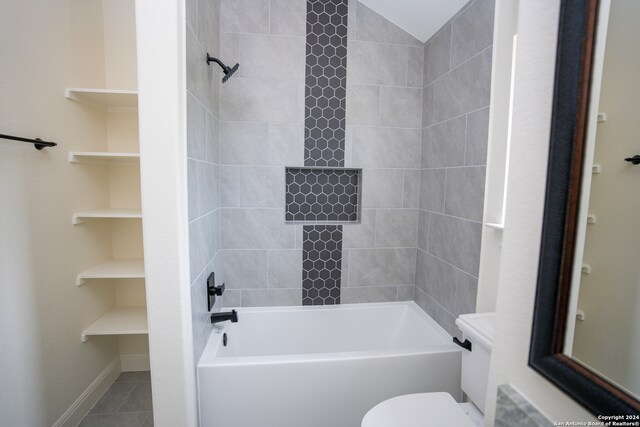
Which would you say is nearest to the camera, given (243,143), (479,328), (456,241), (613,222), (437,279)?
(613,222)

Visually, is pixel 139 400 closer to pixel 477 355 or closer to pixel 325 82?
pixel 477 355

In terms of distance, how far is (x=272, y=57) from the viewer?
209 centimetres

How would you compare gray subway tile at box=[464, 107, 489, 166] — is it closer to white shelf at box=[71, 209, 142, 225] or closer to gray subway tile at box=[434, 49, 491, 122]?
gray subway tile at box=[434, 49, 491, 122]

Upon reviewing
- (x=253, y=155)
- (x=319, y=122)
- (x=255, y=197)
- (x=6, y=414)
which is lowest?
(x=6, y=414)

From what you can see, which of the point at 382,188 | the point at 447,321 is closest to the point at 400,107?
the point at 382,188

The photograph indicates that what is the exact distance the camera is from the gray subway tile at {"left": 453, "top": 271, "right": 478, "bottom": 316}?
162cm

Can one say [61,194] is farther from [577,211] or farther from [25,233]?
[577,211]

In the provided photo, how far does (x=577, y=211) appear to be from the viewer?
20.0 inches

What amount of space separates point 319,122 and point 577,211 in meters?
1.85

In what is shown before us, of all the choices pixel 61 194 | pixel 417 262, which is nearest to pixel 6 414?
pixel 61 194

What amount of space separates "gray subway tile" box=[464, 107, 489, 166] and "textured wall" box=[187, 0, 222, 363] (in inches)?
57.3

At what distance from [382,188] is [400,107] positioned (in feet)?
2.05

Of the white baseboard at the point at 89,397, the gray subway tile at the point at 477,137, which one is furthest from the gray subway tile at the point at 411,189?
the white baseboard at the point at 89,397

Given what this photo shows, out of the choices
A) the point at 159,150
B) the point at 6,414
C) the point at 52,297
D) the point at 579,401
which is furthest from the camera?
the point at 52,297
